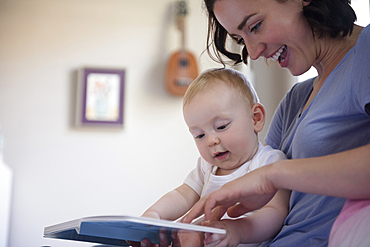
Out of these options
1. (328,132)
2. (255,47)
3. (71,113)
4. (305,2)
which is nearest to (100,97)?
(71,113)

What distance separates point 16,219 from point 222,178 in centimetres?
244

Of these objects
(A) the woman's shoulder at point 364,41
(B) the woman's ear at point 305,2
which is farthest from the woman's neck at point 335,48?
(A) the woman's shoulder at point 364,41

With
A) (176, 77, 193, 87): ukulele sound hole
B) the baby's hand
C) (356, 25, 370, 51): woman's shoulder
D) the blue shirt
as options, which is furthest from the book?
(176, 77, 193, 87): ukulele sound hole

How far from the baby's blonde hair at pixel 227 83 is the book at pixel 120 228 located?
51cm

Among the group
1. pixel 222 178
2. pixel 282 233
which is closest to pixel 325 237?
pixel 282 233

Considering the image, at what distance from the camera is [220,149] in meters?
1.11

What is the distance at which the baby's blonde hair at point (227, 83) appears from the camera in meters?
1.17

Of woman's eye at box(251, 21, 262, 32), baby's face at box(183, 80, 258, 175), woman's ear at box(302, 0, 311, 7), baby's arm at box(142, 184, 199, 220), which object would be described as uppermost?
woman's ear at box(302, 0, 311, 7)

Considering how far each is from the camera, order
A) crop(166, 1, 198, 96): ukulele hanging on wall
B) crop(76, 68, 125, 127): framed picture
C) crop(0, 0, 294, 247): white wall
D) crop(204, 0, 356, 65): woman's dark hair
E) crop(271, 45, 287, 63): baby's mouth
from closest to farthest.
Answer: crop(204, 0, 356, 65): woman's dark hair → crop(271, 45, 287, 63): baby's mouth → crop(0, 0, 294, 247): white wall → crop(76, 68, 125, 127): framed picture → crop(166, 1, 198, 96): ukulele hanging on wall

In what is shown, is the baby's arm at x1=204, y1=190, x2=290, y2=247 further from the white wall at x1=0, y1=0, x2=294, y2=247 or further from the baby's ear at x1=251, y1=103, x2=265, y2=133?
the white wall at x1=0, y1=0, x2=294, y2=247

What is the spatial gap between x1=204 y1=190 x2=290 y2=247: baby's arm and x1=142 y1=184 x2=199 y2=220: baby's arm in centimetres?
29

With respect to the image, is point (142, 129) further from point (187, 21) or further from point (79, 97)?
point (187, 21)

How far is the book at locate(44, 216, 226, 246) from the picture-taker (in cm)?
59

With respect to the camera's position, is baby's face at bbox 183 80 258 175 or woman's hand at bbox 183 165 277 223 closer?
woman's hand at bbox 183 165 277 223
